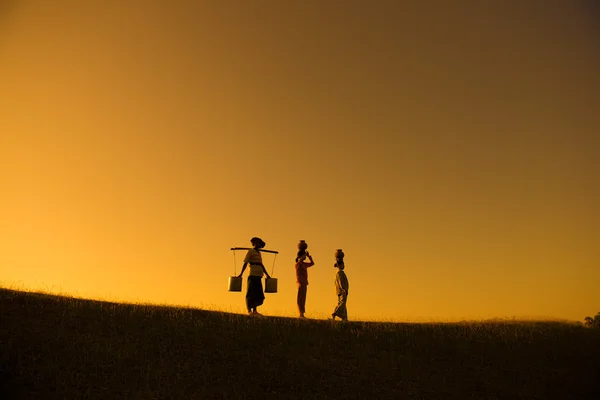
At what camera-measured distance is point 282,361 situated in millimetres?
16531

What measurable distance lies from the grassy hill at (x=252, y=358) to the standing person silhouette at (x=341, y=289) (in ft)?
2.16

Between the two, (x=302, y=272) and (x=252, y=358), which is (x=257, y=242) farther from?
(x=252, y=358)

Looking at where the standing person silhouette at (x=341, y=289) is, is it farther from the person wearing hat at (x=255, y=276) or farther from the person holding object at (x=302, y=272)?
the person wearing hat at (x=255, y=276)

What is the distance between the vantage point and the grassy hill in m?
14.3

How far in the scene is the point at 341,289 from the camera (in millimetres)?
Result: 20844

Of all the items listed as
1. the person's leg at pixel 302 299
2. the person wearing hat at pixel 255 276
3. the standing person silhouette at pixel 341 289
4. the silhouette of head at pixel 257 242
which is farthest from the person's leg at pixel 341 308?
the silhouette of head at pixel 257 242

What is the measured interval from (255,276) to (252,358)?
4.05 meters

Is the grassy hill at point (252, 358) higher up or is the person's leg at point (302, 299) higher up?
the person's leg at point (302, 299)

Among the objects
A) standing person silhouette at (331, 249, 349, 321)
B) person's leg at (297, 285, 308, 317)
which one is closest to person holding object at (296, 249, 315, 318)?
person's leg at (297, 285, 308, 317)

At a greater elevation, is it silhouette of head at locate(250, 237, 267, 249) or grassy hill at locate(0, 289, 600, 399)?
silhouette of head at locate(250, 237, 267, 249)

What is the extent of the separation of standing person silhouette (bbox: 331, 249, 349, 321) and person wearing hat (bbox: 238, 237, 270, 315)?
9.73ft

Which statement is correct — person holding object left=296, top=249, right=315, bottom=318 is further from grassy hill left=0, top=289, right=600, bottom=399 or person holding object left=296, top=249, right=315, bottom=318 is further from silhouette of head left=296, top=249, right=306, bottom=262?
grassy hill left=0, top=289, right=600, bottom=399

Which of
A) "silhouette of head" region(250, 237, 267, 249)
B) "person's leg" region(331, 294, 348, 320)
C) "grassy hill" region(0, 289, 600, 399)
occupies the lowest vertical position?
"grassy hill" region(0, 289, 600, 399)

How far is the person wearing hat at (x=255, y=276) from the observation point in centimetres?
1997
